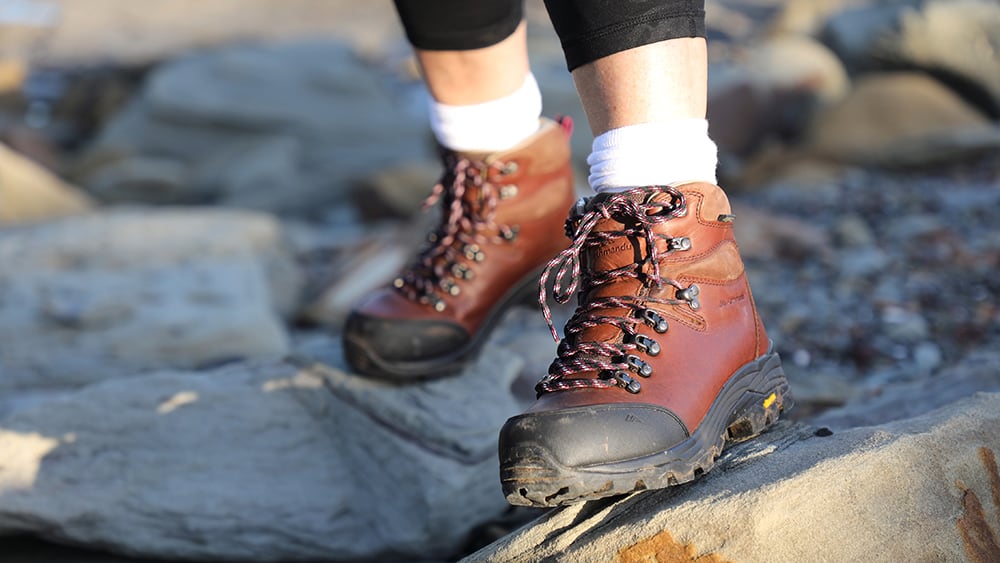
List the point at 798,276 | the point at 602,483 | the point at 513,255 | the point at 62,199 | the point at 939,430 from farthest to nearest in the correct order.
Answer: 1. the point at 62,199
2. the point at 798,276
3. the point at 513,255
4. the point at 939,430
5. the point at 602,483

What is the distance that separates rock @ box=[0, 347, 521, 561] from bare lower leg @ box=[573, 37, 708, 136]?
36.2 inches

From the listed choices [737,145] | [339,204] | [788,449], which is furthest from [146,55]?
[788,449]

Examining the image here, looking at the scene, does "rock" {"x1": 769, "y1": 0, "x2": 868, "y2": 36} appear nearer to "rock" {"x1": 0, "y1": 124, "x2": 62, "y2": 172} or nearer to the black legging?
"rock" {"x1": 0, "y1": 124, "x2": 62, "y2": 172}

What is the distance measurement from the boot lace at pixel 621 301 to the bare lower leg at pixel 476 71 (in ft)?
1.93

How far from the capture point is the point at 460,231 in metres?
2.31

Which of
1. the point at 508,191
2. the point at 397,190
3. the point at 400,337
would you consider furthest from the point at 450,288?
the point at 397,190

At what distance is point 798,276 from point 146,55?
12.5 meters

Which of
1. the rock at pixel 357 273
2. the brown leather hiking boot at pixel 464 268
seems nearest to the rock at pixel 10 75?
the rock at pixel 357 273

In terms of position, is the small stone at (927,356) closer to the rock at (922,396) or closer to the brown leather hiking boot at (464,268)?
the rock at (922,396)

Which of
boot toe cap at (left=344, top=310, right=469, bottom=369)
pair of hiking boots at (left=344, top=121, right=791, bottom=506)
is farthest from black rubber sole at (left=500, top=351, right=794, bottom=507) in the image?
boot toe cap at (left=344, top=310, right=469, bottom=369)

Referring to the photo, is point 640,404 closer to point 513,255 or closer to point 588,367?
point 588,367

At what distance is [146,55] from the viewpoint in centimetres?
1455

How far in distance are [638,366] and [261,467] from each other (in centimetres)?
106

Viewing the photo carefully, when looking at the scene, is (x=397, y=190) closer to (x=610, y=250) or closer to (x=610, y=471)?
(x=610, y=250)
